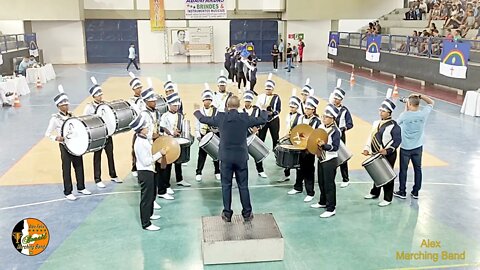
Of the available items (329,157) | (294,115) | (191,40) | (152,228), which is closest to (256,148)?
(294,115)

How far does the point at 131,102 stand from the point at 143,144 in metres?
3.35

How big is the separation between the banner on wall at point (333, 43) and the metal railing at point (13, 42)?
22540 mm

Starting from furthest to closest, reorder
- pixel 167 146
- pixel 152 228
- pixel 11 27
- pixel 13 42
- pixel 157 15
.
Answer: pixel 157 15 < pixel 11 27 < pixel 13 42 < pixel 152 228 < pixel 167 146

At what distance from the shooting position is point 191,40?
3853cm

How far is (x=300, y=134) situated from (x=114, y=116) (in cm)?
386

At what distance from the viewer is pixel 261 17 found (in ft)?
130

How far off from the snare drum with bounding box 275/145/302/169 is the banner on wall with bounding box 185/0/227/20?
104 feet

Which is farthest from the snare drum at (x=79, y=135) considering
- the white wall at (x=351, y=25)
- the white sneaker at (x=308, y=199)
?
the white wall at (x=351, y=25)

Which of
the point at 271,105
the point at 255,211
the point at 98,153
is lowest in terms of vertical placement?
the point at 255,211

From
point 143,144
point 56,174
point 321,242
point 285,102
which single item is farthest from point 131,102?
point 285,102

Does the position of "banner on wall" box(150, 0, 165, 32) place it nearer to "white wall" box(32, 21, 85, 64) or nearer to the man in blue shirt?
"white wall" box(32, 21, 85, 64)

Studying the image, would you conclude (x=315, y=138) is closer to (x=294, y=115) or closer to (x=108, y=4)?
(x=294, y=115)

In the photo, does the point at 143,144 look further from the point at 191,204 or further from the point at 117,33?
the point at 117,33

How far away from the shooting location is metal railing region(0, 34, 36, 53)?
2728 cm
